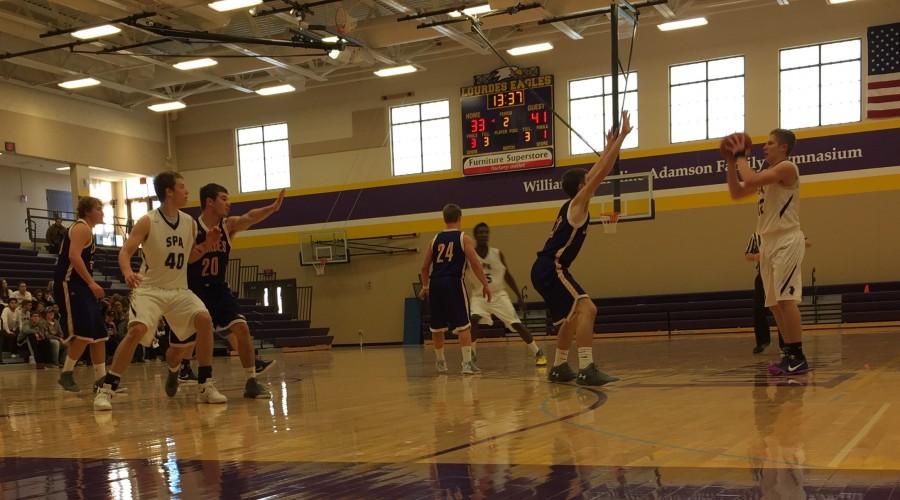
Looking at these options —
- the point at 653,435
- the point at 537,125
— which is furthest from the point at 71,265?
the point at 537,125

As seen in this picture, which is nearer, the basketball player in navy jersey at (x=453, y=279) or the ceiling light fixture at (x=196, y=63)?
the basketball player in navy jersey at (x=453, y=279)

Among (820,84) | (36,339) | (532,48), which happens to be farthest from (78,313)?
(820,84)

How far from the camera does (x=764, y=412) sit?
16.8 feet

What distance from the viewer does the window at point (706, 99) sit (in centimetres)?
2144

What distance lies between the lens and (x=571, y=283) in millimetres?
7531

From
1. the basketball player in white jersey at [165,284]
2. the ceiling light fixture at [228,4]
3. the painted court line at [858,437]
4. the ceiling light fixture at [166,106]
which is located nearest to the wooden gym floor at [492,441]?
the painted court line at [858,437]

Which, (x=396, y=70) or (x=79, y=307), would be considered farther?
(x=396, y=70)

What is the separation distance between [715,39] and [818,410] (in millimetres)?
18245

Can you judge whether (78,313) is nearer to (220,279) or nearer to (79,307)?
(79,307)

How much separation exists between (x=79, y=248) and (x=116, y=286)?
16.6 m

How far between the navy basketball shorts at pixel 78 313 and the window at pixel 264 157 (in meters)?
17.6

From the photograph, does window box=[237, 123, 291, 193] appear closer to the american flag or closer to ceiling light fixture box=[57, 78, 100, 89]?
ceiling light fixture box=[57, 78, 100, 89]

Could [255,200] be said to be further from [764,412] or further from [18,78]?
[764,412]

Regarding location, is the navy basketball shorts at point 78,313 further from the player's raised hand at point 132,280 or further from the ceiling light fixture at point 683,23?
the ceiling light fixture at point 683,23
